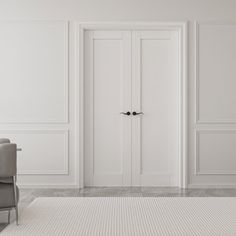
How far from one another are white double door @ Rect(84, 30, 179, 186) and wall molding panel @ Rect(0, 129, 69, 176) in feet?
1.05

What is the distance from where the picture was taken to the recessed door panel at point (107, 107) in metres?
5.80

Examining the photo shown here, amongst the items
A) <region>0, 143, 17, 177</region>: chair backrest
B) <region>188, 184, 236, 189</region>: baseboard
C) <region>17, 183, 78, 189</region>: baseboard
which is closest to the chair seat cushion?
<region>0, 143, 17, 177</region>: chair backrest

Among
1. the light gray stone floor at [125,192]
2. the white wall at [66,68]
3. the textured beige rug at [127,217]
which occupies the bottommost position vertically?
the light gray stone floor at [125,192]

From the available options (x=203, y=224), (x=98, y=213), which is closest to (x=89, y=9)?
(x=98, y=213)

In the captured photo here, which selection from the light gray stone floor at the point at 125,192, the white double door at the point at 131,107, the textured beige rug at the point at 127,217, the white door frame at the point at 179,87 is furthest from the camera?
the white double door at the point at 131,107

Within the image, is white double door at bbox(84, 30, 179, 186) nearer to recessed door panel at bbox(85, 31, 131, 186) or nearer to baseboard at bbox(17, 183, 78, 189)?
recessed door panel at bbox(85, 31, 131, 186)

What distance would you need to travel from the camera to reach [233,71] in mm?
5734

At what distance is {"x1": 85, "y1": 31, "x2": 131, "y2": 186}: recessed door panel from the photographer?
580cm

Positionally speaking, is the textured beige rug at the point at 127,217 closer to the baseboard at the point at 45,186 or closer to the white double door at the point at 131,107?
the baseboard at the point at 45,186

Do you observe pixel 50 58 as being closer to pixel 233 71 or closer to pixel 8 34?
pixel 8 34

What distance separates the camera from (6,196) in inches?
141

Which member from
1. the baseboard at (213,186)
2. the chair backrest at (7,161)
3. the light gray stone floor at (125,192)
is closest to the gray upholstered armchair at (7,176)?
the chair backrest at (7,161)

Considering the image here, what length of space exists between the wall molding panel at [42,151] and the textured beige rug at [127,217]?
107cm

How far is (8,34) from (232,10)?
2.98 m
